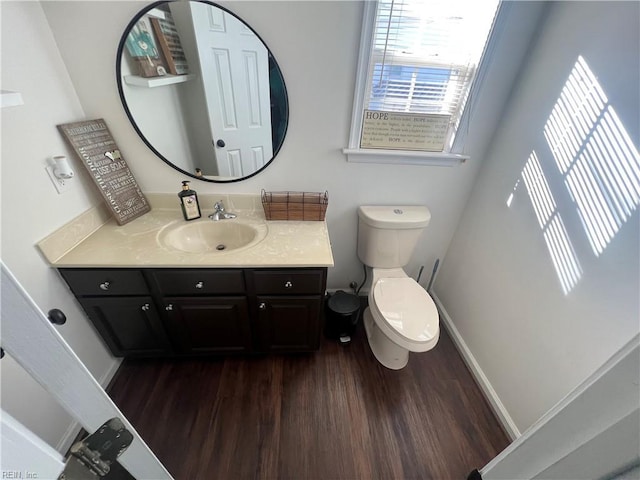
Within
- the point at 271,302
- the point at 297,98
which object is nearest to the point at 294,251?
the point at 271,302

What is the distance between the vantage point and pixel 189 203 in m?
1.38

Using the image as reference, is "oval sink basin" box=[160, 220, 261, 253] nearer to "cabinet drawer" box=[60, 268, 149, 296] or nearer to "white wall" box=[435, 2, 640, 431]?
"cabinet drawer" box=[60, 268, 149, 296]

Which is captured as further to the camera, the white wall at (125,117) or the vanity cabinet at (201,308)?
the vanity cabinet at (201,308)

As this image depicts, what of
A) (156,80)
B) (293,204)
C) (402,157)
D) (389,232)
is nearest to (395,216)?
(389,232)

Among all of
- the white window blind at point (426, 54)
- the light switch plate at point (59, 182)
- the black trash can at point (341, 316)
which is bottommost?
the black trash can at point (341, 316)

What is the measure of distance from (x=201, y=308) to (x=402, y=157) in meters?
1.35

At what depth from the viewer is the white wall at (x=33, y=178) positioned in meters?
0.90

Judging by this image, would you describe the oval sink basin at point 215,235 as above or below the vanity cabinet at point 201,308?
above

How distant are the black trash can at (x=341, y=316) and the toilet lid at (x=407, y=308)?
216 millimetres

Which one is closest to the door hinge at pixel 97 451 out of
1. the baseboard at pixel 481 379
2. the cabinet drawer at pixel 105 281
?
the cabinet drawer at pixel 105 281

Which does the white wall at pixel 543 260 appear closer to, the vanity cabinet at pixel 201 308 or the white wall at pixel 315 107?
the white wall at pixel 315 107

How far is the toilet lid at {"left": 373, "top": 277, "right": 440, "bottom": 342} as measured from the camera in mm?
1265

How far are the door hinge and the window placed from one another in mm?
1357

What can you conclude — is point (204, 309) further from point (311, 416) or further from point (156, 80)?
point (156, 80)
